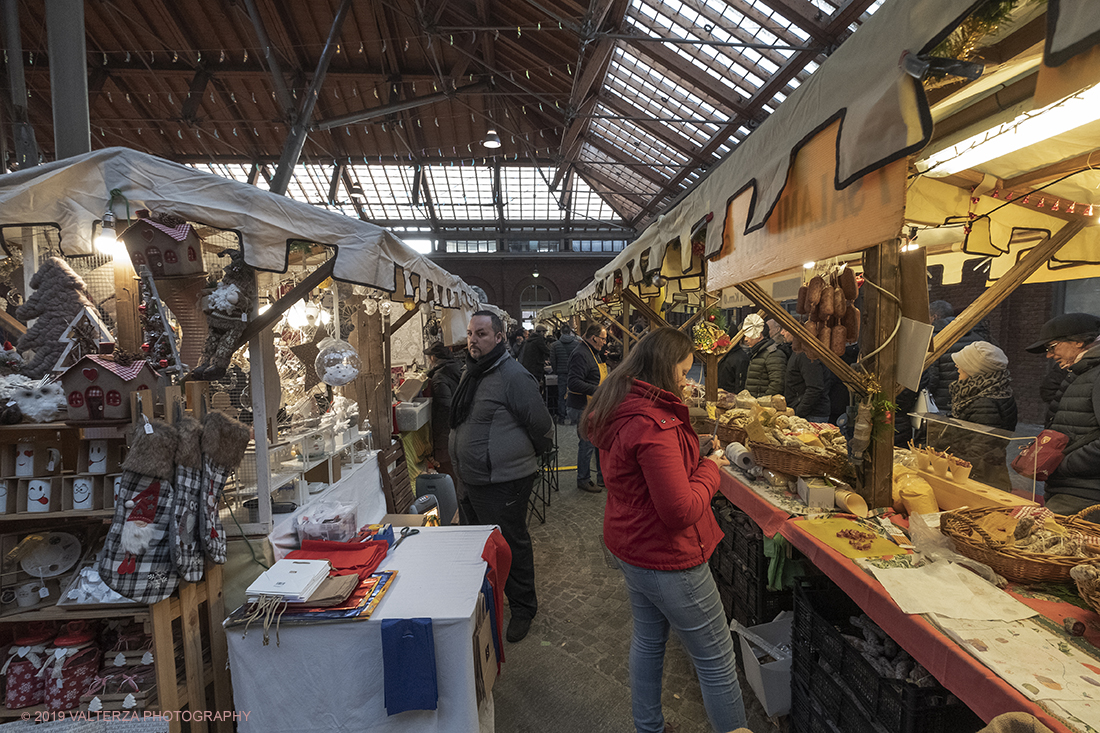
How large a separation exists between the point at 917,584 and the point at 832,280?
1970 millimetres

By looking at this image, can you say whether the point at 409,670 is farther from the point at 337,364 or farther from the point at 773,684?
the point at 337,364

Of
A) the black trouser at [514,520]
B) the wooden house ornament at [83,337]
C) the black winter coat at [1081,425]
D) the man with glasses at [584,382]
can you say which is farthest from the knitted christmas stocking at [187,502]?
the black winter coat at [1081,425]

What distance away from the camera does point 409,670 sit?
204 centimetres

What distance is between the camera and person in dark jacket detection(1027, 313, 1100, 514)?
2.74m

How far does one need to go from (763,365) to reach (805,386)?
592 millimetres

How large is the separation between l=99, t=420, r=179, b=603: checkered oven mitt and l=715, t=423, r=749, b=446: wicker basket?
3.42 m

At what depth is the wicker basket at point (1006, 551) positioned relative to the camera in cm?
180

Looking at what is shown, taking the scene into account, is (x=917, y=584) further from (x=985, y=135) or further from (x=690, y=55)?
(x=690, y=55)

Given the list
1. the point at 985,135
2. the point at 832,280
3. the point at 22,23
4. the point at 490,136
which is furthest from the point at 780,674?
the point at 22,23

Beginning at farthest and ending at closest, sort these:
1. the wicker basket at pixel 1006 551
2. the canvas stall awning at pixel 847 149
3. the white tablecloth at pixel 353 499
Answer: the white tablecloth at pixel 353 499
the wicker basket at pixel 1006 551
the canvas stall awning at pixel 847 149

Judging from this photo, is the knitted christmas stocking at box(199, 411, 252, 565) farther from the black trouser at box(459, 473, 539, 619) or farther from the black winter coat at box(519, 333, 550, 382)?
the black winter coat at box(519, 333, 550, 382)

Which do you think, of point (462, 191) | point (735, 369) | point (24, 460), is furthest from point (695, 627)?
point (462, 191)

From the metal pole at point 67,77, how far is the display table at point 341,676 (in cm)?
565

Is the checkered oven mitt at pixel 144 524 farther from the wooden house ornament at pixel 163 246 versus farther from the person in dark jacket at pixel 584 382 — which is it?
the person in dark jacket at pixel 584 382
